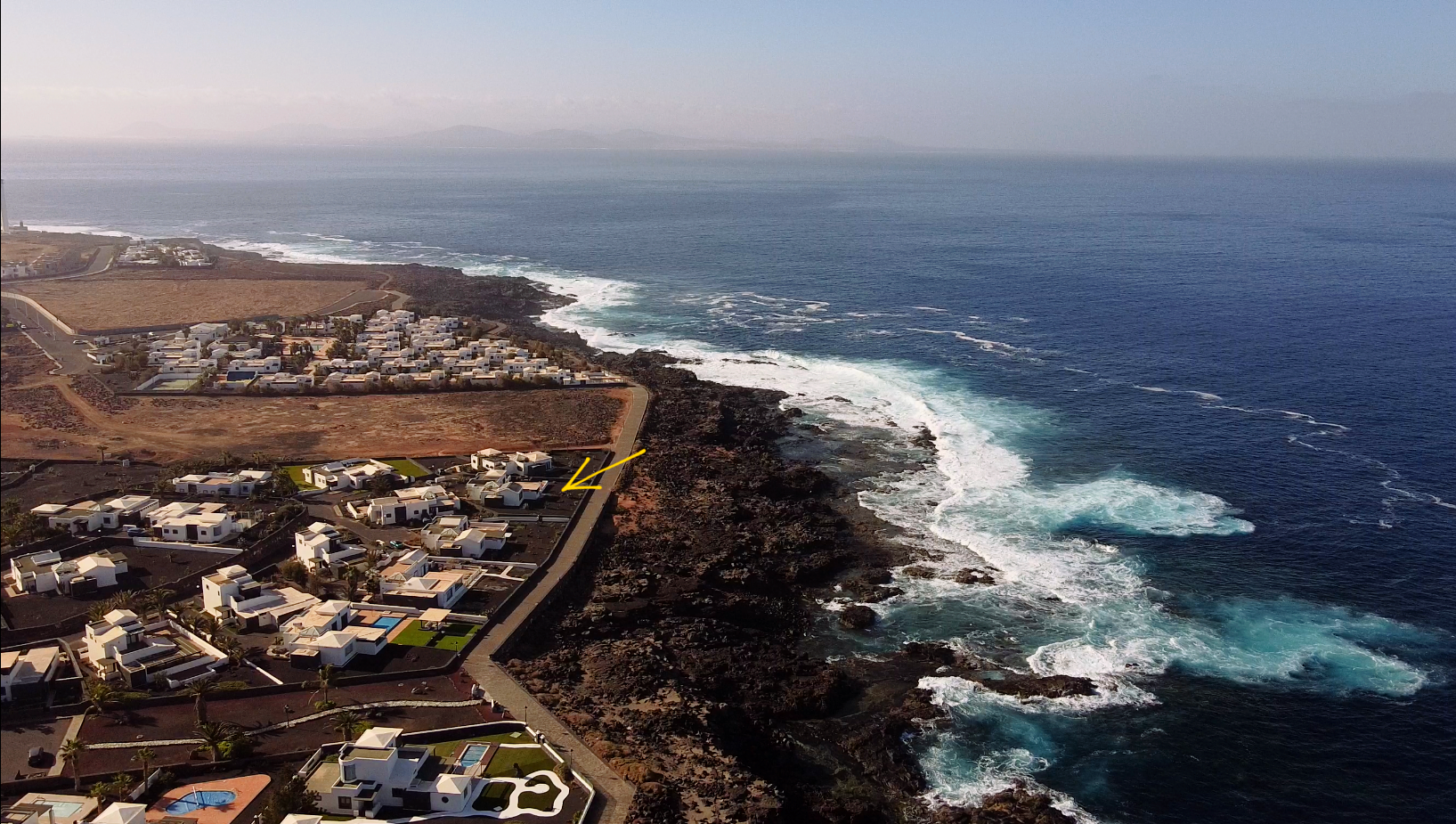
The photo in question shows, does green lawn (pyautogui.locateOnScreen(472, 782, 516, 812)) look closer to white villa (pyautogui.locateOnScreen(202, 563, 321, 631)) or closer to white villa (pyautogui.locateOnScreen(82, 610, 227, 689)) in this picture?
white villa (pyautogui.locateOnScreen(82, 610, 227, 689))

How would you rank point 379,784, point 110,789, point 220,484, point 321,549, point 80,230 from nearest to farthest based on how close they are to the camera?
point 110,789 < point 379,784 < point 321,549 < point 220,484 < point 80,230

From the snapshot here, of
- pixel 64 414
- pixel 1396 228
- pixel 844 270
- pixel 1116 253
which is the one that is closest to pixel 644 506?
pixel 64 414

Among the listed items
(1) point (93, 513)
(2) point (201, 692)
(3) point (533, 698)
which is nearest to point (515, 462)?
(1) point (93, 513)

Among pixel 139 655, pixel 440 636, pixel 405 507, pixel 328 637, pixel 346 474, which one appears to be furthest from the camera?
pixel 346 474

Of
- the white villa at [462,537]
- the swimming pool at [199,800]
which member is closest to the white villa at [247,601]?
the white villa at [462,537]

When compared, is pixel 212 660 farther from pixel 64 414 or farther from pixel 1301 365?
pixel 1301 365

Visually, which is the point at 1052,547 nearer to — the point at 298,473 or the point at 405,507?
the point at 405,507
